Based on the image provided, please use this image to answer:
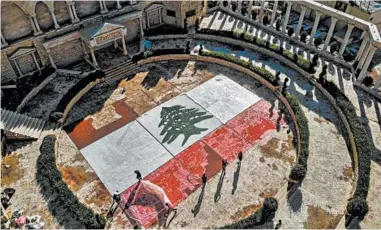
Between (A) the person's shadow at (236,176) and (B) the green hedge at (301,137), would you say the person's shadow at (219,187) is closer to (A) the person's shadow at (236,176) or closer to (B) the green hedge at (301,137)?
(A) the person's shadow at (236,176)

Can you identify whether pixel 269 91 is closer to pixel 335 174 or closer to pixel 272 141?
pixel 272 141

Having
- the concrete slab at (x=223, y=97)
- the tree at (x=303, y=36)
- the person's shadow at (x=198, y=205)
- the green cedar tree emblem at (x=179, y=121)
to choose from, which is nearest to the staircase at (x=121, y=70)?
the green cedar tree emblem at (x=179, y=121)

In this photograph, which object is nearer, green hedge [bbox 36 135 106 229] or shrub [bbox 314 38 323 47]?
green hedge [bbox 36 135 106 229]

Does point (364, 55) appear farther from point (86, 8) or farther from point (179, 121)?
point (86, 8)

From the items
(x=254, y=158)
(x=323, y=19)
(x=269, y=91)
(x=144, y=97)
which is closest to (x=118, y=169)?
(x=144, y=97)

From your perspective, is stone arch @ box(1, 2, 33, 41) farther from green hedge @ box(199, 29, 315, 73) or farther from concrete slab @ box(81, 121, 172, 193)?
green hedge @ box(199, 29, 315, 73)

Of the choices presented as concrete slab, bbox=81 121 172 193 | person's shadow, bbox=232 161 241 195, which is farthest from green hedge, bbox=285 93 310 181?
concrete slab, bbox=81 121 172 193

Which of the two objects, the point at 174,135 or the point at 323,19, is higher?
the point at 323,19
